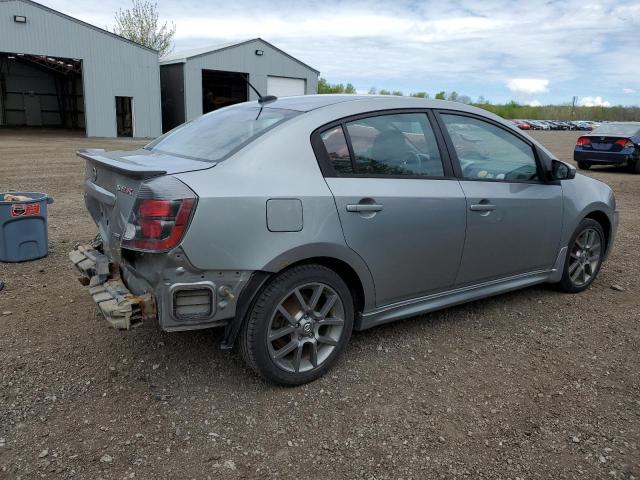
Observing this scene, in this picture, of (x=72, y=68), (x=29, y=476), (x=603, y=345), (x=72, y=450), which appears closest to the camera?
(x=29, y=476)

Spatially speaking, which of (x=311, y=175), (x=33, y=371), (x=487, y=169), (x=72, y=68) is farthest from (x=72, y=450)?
(x=72, y=68)

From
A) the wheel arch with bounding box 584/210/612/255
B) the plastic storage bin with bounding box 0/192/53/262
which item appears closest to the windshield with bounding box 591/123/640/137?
the wheel arch with bounding box 584/210/612/255

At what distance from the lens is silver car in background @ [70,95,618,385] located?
2770mm

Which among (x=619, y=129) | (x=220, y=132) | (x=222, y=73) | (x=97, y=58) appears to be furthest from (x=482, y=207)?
(x=222, y=73)

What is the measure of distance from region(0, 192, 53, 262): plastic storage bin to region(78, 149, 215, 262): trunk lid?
209cm

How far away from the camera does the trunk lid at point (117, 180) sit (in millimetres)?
2865

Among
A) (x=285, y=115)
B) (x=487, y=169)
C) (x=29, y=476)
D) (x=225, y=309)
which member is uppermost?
(x=285, y=115)

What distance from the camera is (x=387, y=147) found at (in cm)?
348

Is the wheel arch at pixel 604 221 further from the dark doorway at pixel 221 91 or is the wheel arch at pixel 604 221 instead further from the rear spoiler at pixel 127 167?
the dark doorway at pixel 221 91

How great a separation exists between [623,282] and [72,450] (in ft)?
16.4

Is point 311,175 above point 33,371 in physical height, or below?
above

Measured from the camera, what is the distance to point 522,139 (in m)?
4.26

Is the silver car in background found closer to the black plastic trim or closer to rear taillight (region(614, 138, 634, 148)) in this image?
the black plastic trim

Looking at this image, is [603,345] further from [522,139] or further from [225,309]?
[225,309]
